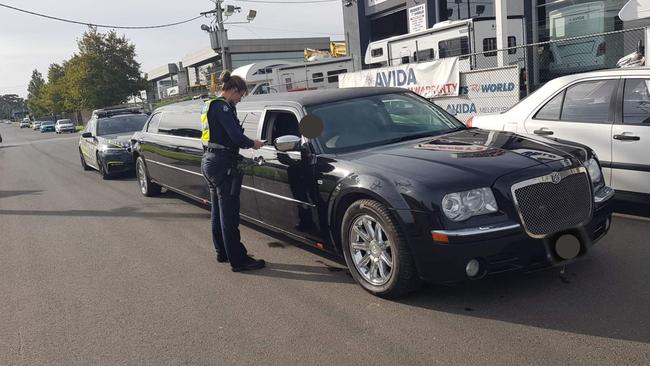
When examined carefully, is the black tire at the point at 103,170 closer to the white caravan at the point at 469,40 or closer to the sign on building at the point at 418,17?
the white caravan at the point at 469,40

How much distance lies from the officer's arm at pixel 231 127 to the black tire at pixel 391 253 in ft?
3.92

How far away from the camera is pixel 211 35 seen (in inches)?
1254

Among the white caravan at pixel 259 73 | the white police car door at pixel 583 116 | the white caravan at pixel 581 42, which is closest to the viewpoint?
the white police car door at pixel 583 116

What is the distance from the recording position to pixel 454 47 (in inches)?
692

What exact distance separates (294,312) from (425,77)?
1013 centimetres

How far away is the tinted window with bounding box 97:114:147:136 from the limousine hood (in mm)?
10025

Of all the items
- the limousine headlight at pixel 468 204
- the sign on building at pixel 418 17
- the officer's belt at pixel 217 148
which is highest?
the sign on building at pixel 418 17

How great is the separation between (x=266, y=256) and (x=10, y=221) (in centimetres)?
497

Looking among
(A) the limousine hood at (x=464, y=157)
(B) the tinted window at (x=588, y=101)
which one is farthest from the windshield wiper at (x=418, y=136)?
(B) the tinted window at (x=588, y=101)

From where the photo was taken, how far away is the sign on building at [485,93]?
1112 cm

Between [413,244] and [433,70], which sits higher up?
[433,70]

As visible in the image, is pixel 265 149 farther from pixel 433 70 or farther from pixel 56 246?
pixel 433 70

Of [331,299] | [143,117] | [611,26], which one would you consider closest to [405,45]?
[611,26]

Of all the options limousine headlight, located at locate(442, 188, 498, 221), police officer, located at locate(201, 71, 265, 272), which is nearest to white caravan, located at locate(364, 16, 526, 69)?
police officer, located at locate(201, 71, 265, 272)
